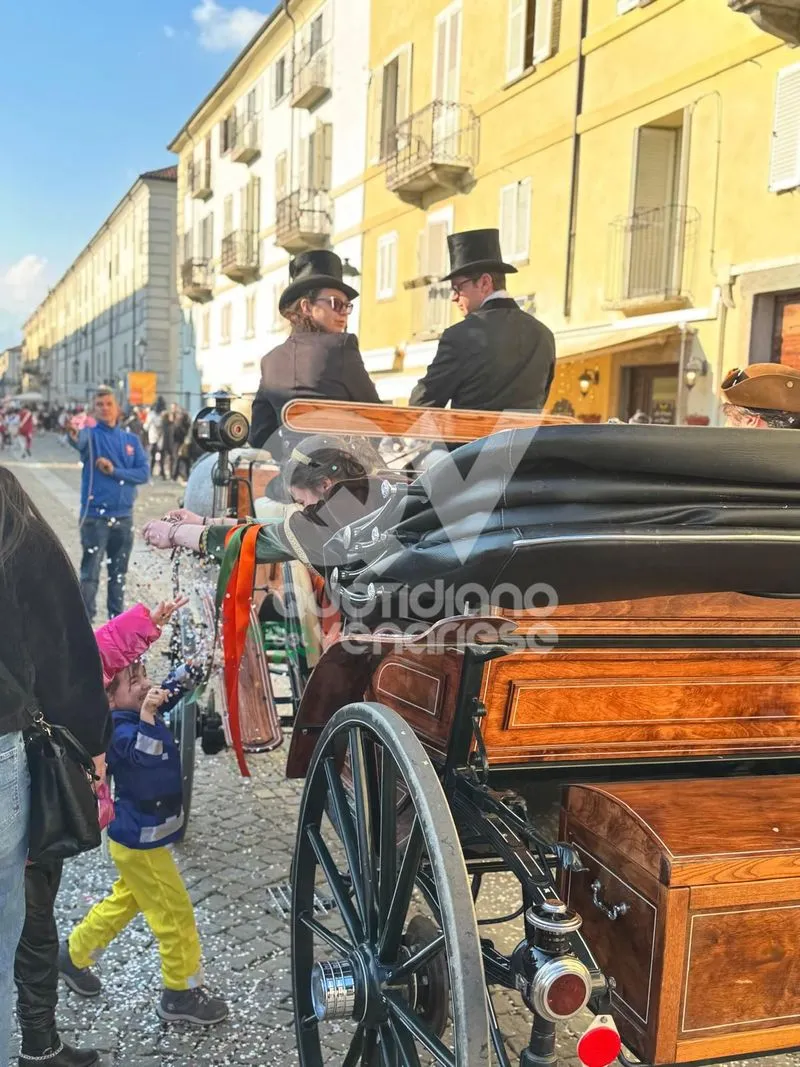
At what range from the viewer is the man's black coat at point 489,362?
3.68 m

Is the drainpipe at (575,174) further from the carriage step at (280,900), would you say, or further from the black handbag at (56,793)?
the black handbag at (56,793)

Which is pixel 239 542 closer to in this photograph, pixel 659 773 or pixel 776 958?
pixel 659 773

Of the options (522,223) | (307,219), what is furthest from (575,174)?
(307,219)

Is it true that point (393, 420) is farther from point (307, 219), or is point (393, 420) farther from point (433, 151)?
point (307, 219)

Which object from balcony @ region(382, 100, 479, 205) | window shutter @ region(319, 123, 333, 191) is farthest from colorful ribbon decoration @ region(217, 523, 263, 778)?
window shutter @ region(319, 123, 333, 191)

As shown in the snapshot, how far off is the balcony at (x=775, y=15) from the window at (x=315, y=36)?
15290 millimetres

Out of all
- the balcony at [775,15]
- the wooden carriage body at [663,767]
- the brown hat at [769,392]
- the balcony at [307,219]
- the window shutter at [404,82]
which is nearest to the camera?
the wooden carriage body at [663,767]

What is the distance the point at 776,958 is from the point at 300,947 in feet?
3.96

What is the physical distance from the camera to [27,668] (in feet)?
6.93

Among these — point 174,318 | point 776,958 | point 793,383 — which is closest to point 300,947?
point 776,958

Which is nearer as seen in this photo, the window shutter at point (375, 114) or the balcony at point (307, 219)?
the window shutter at point (375, 114)

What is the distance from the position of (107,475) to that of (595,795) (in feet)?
20.1

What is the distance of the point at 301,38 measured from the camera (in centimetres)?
2311

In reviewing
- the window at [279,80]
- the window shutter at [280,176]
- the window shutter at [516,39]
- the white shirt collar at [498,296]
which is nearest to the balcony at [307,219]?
the window shutter at [280,176]
